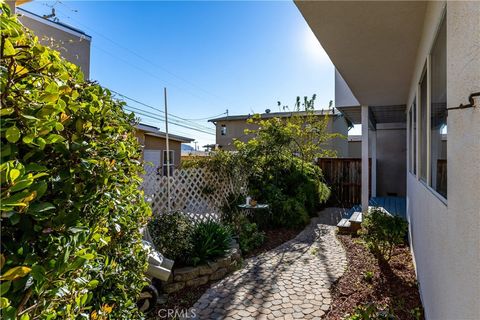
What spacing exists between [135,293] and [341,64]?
13.6 feet

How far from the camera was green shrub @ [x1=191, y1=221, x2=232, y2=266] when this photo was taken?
404cm

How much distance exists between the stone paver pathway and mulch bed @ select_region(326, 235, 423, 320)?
0.14m

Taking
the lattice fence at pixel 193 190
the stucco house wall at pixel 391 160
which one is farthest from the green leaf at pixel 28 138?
the stucco house wall at pixel 391 160

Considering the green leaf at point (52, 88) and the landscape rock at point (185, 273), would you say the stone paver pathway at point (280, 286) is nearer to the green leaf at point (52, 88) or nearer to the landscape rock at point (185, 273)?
the landscape rock at point (185, 273)

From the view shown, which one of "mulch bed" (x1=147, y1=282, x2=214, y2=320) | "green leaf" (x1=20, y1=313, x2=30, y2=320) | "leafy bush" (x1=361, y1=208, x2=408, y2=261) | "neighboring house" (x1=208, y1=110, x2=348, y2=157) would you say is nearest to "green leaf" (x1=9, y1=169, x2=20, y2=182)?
"green leaf" (x1=20, y1=313, x2=30, y2=320)

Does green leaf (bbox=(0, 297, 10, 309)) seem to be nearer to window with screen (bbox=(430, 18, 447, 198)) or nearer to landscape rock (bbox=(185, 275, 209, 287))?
window with screen (bbox=(430, 18, 447, 198))

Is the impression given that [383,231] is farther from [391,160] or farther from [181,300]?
[391,160]

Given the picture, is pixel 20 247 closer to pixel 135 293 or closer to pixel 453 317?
Answer: pixel 135 293

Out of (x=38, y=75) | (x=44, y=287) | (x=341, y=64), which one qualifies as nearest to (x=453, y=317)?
(x=44, y=287)

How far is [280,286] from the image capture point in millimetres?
3807

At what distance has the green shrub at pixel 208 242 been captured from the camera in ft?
13.3

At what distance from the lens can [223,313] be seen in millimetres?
3154

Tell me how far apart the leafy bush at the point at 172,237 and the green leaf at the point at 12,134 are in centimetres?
297

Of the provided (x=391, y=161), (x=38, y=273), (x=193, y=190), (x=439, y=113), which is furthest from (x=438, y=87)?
(x=391, y=161)
